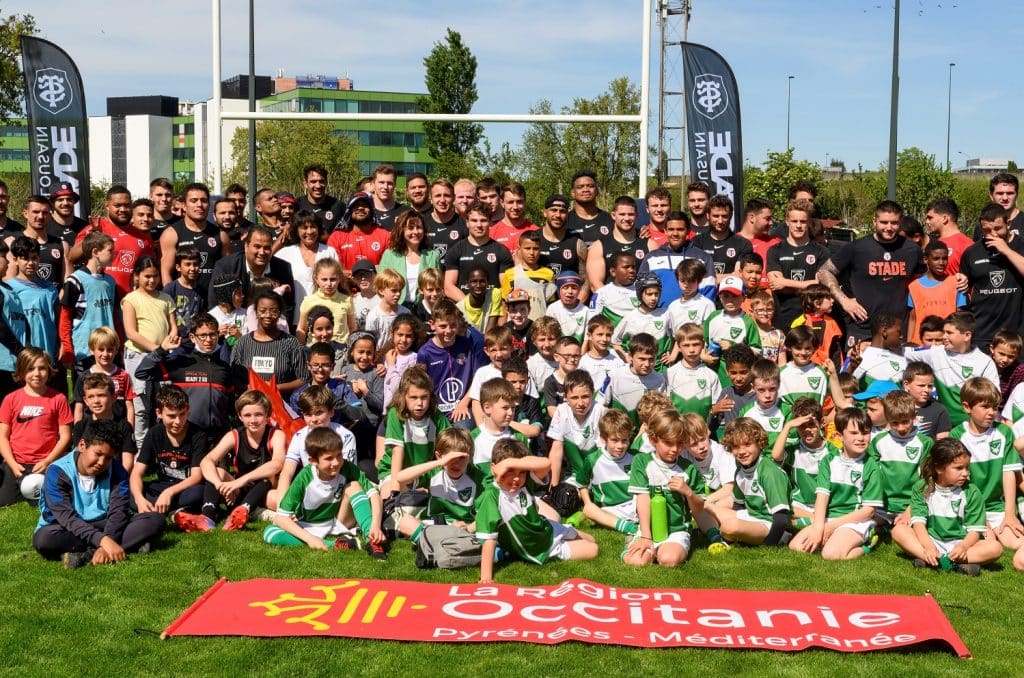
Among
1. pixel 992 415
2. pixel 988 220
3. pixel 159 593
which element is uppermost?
pixel 988 220

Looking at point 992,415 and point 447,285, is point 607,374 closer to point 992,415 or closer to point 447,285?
point 447,285

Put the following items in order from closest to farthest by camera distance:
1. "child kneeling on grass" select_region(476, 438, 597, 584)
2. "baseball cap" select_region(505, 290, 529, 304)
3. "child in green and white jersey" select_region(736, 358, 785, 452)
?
"child kneeling on grass" select_region(476, 438, 597, 584) < "child in green and white jersey" select_region(736, 358, 785, 452) < "baseball cap" select_region(505, 290, 529, 304)

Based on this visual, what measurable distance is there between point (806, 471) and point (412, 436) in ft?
9.97

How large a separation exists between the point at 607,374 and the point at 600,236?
2.11 m

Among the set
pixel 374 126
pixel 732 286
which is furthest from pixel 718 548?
pixel 374 126

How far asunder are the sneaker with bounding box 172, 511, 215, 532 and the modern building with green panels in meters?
96.4

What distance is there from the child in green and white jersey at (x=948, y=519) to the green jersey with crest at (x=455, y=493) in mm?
3004

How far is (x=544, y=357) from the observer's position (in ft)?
28.4

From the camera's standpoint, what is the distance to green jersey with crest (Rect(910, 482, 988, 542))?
6945mm

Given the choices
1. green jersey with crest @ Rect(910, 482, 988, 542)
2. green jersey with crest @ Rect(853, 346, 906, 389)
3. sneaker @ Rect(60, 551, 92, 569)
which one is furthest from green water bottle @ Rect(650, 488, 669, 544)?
sneaker @ Rect(60, 551, 92, 569)

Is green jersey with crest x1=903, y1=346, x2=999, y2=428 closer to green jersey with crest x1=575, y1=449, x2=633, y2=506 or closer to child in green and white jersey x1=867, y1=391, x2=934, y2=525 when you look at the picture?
child in green and white jersey x1=867, y1=391, x2=934, y2=525

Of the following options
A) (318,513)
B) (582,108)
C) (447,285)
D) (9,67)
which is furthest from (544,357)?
(582,108)

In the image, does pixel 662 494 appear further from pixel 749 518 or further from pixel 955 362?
pixel 955 362

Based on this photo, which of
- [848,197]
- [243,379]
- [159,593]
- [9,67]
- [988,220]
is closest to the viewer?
[159,593]
